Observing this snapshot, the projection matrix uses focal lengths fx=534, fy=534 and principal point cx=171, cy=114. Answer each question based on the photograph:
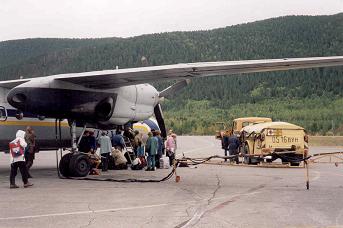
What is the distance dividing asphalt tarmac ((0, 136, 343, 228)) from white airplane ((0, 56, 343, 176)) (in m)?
2.14

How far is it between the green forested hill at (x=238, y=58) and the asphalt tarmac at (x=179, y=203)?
6413 centimetres

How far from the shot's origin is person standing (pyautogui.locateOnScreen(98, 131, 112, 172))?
19266 mm

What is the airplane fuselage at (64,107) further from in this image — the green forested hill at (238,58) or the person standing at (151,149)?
the green forested hill at (238,58)

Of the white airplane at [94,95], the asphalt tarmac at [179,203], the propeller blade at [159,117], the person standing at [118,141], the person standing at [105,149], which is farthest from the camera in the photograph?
the propeller blade at [159,117]

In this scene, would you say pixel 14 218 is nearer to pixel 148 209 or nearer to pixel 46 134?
pixel 148 209

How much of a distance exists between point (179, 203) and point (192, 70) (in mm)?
4635

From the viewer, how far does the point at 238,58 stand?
117 m

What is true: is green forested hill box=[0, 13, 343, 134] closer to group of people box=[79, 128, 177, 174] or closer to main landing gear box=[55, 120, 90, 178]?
group of people box=[79, 128, 177, 174]

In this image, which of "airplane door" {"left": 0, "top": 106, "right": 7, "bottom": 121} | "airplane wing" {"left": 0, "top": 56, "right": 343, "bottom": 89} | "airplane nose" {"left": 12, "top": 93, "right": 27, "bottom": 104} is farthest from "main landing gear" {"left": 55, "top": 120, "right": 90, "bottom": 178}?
"airplane nose" {"left": 12, "top": 93, "right": 27, "bottom": 104}

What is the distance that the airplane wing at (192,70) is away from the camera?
14.3 meters

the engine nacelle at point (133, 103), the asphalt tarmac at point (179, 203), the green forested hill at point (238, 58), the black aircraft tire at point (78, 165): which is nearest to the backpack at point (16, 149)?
the asphalt tarmac at point (179, 203)

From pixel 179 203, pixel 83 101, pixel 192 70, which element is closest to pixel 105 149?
pixel 83 101

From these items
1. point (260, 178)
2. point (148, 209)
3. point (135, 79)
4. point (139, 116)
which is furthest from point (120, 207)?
point (139, 116)

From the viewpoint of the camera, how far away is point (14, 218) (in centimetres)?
946
